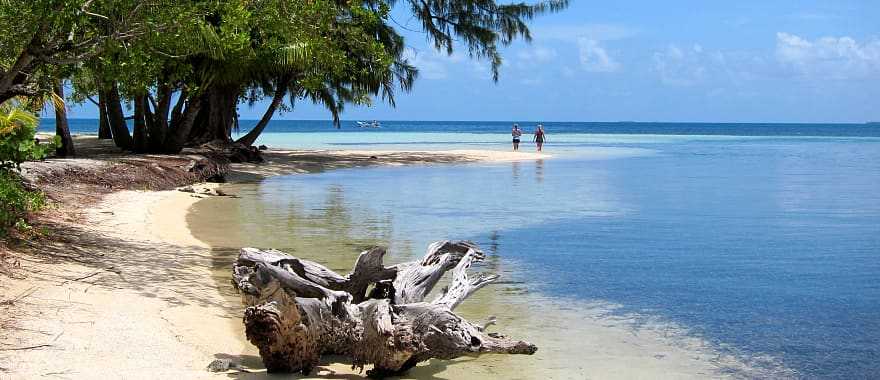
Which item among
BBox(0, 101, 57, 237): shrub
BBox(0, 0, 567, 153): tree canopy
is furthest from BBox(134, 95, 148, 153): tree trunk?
BBox(0, 101, 57, 237): shrub

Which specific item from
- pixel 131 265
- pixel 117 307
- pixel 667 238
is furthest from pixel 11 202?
pixel 667 238

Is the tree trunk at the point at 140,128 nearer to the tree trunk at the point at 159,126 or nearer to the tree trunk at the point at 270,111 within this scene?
the tree trunk at the point at 159,126

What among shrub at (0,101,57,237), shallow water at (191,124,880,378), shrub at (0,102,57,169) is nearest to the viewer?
shallow water at (191,124,880,378)

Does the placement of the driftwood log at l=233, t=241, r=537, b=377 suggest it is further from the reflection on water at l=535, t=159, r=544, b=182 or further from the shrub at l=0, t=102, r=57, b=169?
the reflection on water at l=535, t=159, r=544, b=182

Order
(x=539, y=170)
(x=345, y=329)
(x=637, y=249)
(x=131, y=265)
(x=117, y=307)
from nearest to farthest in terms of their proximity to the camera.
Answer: (x=345, y=329)
(x=117, y=307)
(x=131, y=265)
(x=637, y=249)
(x=539, y=170)

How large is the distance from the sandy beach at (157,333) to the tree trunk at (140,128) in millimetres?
15906

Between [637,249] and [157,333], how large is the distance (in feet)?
25.6

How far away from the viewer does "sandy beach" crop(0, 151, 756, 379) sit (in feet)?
19.5

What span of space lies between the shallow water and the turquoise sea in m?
0.03

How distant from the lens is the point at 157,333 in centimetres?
669

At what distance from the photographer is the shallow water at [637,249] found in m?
7.67

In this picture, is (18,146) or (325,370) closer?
(325,370)

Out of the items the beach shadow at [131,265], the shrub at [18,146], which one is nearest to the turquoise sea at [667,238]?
the beach shadow at [131,265]

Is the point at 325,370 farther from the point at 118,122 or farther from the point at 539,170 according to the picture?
the point at 539,170
